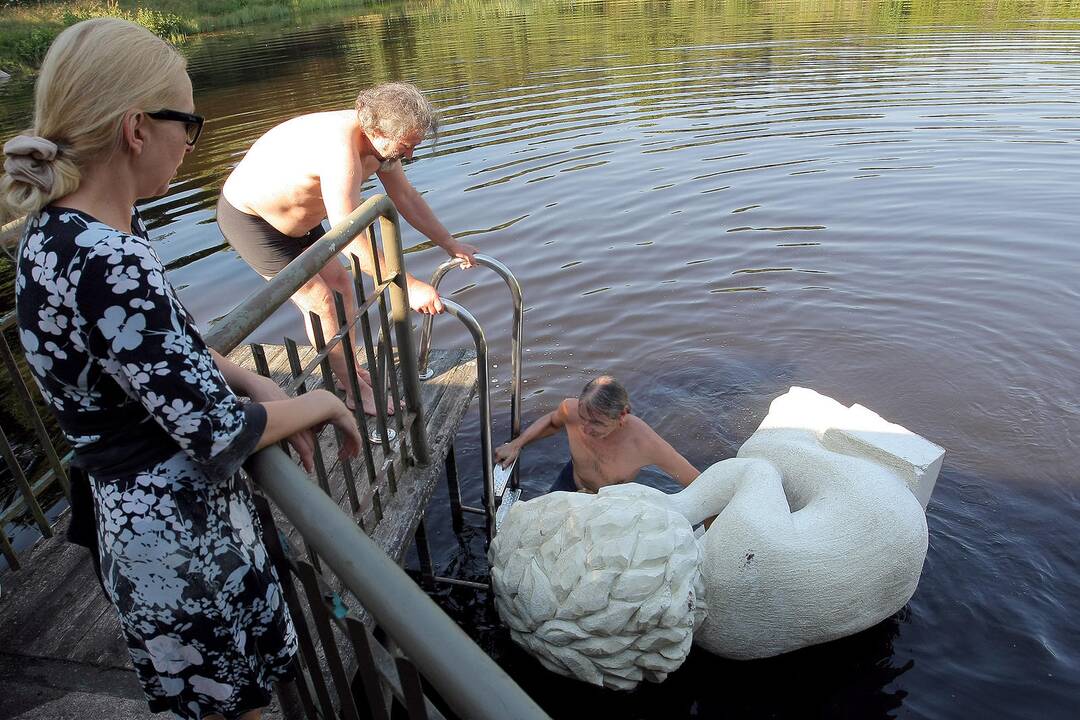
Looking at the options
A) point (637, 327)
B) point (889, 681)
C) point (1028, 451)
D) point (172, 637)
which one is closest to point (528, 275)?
point (637, 327)

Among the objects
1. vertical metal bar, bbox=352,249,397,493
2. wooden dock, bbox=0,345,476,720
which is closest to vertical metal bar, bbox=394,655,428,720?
wooden dock, bbox=0,345,476,720

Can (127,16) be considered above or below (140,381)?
above

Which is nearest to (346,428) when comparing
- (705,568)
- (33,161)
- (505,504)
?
(33,161)

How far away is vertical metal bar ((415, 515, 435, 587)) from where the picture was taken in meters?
3.93

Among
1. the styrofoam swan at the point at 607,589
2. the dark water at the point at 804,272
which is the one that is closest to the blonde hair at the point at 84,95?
the styrofoam swan at the point at 607,589

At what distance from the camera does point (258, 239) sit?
12.4 feet

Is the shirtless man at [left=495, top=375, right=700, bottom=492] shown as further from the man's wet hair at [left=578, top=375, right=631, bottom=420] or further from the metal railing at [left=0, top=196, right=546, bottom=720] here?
the metal railing at [left=0, top=196, right=546, bottom=720]

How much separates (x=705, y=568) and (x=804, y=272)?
5254mm

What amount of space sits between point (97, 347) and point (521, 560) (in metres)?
2.11

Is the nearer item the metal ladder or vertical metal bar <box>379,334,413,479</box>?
A: vertical metal bar <box>379,334,413,479</box>

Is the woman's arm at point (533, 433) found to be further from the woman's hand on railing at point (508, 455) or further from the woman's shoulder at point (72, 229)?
the woman's shoulder at point (72, 229)

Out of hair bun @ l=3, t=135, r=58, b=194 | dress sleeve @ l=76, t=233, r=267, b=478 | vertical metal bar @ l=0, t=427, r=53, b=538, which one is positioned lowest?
vertical metal bar @ l=0, t=427, r=53, b=538

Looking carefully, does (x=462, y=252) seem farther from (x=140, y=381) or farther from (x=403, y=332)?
(x=140, y=381)

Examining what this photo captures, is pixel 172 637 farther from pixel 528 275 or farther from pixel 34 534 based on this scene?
pixel 528 275
